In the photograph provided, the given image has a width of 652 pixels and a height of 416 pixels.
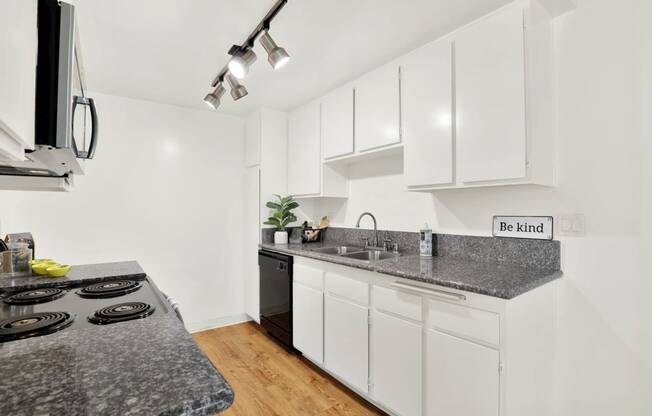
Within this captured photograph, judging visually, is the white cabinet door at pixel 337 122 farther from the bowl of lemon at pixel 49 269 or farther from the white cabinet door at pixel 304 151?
the bowl of lemon at pixel 49 269

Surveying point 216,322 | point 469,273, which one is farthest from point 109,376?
point 216,322

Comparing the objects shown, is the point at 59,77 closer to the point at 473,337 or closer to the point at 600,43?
the point at 473,337

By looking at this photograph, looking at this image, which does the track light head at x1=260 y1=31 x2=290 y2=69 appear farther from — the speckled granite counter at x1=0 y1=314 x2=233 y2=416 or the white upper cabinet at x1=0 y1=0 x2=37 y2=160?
the speckled granite counter at x1=0 y1=314 x2=233 y2=416

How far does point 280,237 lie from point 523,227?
7.22 ft

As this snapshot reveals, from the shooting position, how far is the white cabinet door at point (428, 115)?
75.7 inches

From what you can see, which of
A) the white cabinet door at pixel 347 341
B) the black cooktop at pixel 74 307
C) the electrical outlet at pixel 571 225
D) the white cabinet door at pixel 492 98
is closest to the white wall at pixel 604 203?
the electrical outlet at pixel 571 225

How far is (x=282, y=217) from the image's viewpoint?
3.33 m

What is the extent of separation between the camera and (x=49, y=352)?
78 cm

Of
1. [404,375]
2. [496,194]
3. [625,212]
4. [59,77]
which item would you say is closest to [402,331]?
[404,375]

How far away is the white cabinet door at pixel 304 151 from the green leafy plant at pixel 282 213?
0.40 feet

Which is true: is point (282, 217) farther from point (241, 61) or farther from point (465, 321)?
point (465, 321)

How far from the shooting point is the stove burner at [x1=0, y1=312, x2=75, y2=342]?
0.90 metres

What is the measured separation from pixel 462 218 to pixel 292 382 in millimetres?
1742

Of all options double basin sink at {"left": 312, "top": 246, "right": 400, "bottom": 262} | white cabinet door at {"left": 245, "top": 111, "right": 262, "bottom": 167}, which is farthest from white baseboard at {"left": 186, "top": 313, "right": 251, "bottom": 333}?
white cabinet door at {"left": 245, "top": 111, "right": 262, "bottom": 167}
